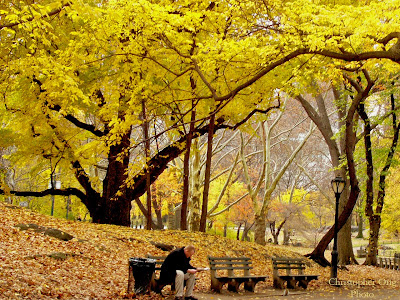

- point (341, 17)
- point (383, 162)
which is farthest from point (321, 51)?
point (383, 162)

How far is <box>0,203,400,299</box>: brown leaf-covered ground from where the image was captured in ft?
26.0

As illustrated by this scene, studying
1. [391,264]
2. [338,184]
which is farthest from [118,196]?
[391,264]

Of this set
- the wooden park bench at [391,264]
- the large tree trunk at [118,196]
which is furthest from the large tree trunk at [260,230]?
the large tree trunk at [118,196]

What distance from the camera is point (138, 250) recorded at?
512 inches

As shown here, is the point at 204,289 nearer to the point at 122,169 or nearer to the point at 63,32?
the point at 122,169

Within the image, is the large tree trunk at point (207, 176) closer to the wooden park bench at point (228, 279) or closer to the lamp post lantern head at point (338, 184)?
the lamp post lantern head at point (338, 184)

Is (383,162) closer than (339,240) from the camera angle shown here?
Yes

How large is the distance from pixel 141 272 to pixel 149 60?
23.4ft

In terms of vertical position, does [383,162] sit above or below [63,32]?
below

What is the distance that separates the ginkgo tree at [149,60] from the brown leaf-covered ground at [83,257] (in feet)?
8.21

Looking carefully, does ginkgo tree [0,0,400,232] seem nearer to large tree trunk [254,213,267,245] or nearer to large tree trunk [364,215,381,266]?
large tree trunk [254,213,267,245]

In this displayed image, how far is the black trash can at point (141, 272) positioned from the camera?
8.33 metres

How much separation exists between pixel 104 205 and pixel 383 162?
12012mm

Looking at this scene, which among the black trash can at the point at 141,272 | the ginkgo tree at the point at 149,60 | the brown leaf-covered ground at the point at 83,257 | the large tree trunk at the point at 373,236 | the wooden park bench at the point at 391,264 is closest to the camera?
the brown leaf-covered ground at the point at 83,257
